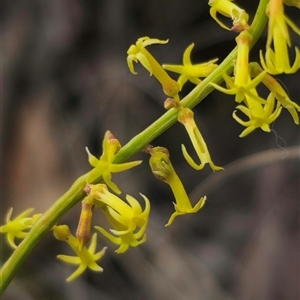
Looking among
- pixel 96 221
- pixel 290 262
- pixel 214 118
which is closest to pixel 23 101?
pixel 96 221

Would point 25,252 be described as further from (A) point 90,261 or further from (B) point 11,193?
(B) point 11,193

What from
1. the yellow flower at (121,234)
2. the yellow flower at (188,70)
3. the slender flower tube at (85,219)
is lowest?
the yellow flower at (121,234)

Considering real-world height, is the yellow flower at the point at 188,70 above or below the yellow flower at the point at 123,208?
above

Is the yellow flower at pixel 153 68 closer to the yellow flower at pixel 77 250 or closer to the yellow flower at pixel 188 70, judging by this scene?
the yellow flower at pixel 188 70

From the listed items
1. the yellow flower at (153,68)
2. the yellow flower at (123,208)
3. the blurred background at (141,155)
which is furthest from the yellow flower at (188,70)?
the blurred background at (141,155)

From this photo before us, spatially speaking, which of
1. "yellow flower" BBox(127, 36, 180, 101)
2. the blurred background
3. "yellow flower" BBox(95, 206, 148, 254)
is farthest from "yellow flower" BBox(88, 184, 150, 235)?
the blurred background

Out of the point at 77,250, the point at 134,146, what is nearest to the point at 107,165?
the point at 134,146
